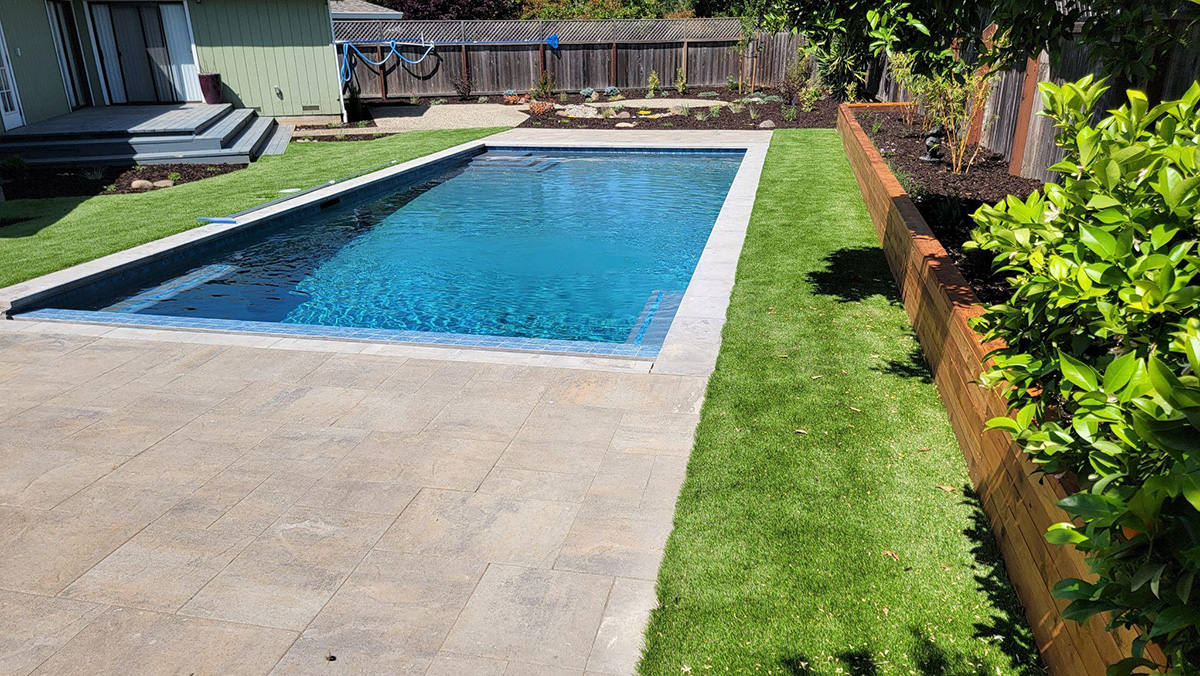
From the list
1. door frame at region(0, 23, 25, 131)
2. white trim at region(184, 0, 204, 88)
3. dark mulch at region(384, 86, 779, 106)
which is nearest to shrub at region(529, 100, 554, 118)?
dark mulch at region(384, 86, 779, 106)

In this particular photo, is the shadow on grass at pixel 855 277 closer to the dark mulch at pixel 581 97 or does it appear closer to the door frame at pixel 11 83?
the door frame at pixel 11 83

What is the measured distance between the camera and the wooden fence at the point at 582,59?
1037 inches

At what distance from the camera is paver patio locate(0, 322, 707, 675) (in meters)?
3.28

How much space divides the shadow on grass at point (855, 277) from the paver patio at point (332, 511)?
242 centimetres

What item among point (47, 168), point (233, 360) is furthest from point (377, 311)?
point (47, 168)

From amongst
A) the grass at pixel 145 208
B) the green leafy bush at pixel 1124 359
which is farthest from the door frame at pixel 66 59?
the green leafy bush at pixel 1124 359

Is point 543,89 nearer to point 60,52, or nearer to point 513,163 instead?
point 513,163

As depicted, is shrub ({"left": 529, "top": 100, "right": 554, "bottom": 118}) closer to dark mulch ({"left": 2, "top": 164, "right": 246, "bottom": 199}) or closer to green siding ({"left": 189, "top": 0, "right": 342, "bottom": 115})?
green siding ({"left": 189, "top": 0, "right": 342, "bottom": 115})

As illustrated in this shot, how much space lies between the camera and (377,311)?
8.64m

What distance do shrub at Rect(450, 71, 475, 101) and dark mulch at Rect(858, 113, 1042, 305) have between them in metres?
16.4

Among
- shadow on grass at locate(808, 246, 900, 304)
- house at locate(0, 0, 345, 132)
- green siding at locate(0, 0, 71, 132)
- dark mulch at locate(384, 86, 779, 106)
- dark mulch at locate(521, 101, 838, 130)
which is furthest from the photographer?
dark mulch at locate(384, 86, 779, 106)

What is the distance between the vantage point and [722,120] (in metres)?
20.4

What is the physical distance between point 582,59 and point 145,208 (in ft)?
59.3

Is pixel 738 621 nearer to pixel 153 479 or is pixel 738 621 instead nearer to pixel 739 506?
pixel 739 506
